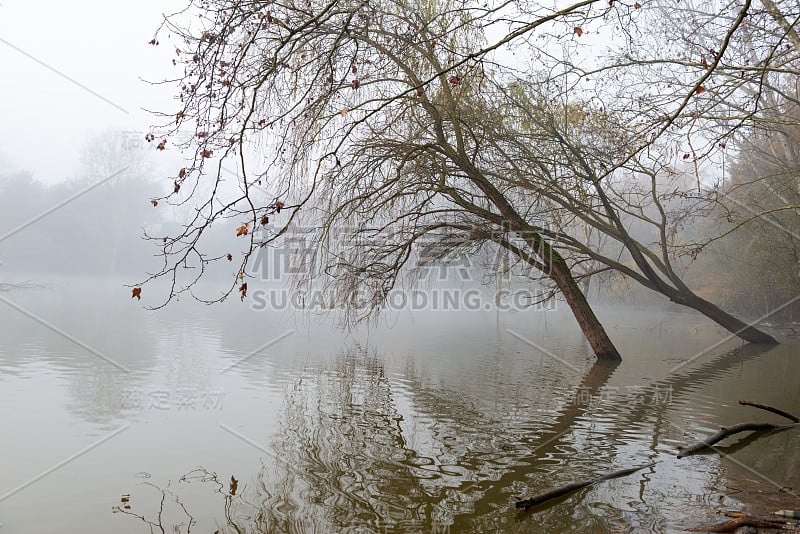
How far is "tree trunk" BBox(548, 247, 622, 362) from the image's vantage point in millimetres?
11945

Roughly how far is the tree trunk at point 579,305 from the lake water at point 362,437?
1.99 ft

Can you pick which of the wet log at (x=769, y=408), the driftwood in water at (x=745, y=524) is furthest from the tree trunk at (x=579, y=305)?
the driftwood in water at (x=745, y=524)

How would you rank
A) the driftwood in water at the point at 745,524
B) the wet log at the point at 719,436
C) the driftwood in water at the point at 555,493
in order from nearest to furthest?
the driftwood in water at the point at 745,524
the driftwood in water at the point at 555,493
the wet log at the point at 719,436

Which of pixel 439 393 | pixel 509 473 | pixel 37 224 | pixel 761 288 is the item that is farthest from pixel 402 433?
pixel 37 224

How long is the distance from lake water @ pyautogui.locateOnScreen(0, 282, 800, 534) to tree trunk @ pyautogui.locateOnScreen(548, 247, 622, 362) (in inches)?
23.9

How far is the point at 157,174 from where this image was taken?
45.2 m

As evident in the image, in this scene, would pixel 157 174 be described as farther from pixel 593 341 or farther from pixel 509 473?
pixel 509 473

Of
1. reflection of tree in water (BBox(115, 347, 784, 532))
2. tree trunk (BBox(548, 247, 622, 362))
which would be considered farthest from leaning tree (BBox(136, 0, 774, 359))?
reflection of tree in water (BBox(115, 347, 784, 532))

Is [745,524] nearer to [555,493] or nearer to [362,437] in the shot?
[555,493]

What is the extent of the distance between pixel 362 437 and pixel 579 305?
7.10 m

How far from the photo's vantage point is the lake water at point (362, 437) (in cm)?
413

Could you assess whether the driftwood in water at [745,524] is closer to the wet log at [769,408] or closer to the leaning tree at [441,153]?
the wet log at [769,408]

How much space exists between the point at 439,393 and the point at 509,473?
11.3 ft

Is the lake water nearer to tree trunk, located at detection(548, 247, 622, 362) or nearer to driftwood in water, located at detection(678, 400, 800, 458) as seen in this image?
driftwood in water, located at detection(678, 400, 800, 458)
